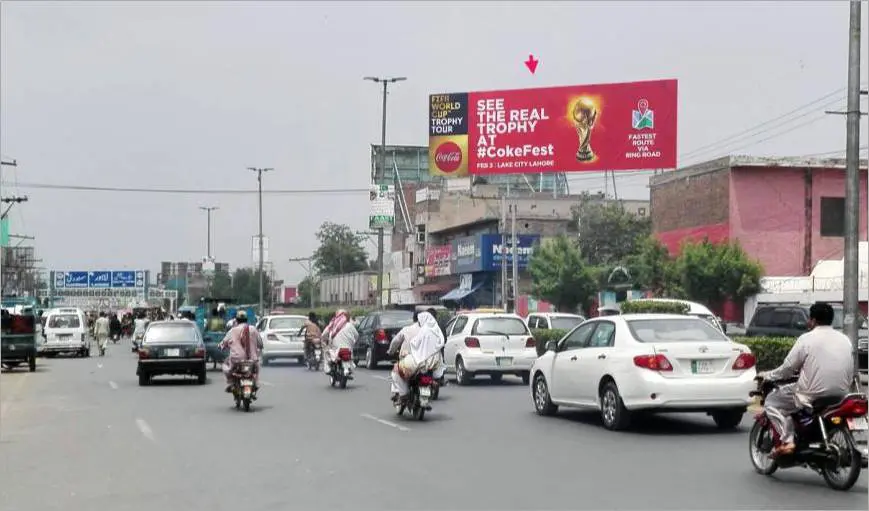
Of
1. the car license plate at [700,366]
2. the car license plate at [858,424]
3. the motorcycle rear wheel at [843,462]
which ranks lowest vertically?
the motorcycle rear wheel at [843,462]

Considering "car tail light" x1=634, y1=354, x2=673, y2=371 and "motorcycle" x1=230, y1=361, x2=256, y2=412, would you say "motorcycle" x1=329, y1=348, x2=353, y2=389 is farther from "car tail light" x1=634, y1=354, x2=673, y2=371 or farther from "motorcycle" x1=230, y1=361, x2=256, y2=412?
"car tail light" x1=634, y1=354, x2=673, y2=371

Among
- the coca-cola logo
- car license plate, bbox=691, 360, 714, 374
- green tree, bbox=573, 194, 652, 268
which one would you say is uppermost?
the coca-cola logo

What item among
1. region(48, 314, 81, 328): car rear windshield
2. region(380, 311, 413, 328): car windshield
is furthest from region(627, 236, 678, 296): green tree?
region(48, 314, 81, 328): car rear windshield

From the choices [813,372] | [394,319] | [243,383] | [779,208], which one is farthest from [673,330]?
[779,208]

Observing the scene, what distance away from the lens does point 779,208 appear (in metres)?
50.8

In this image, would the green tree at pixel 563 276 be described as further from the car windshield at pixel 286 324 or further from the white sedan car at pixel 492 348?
the white sedan car at pixel 492 348

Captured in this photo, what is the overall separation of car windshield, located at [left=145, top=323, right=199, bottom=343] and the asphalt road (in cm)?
530

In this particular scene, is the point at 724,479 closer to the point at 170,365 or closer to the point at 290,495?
the point at 290,495

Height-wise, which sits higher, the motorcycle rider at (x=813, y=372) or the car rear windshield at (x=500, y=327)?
the motorcycle rider at (x=813, y=372)

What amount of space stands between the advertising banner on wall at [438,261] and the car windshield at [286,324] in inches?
1418

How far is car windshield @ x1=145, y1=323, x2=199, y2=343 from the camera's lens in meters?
27.4

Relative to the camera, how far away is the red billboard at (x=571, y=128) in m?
40.2

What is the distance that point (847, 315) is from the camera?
834 inches

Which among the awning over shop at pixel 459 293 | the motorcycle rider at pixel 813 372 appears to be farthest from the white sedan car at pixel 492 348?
the awning over shop at pixel 459 293
